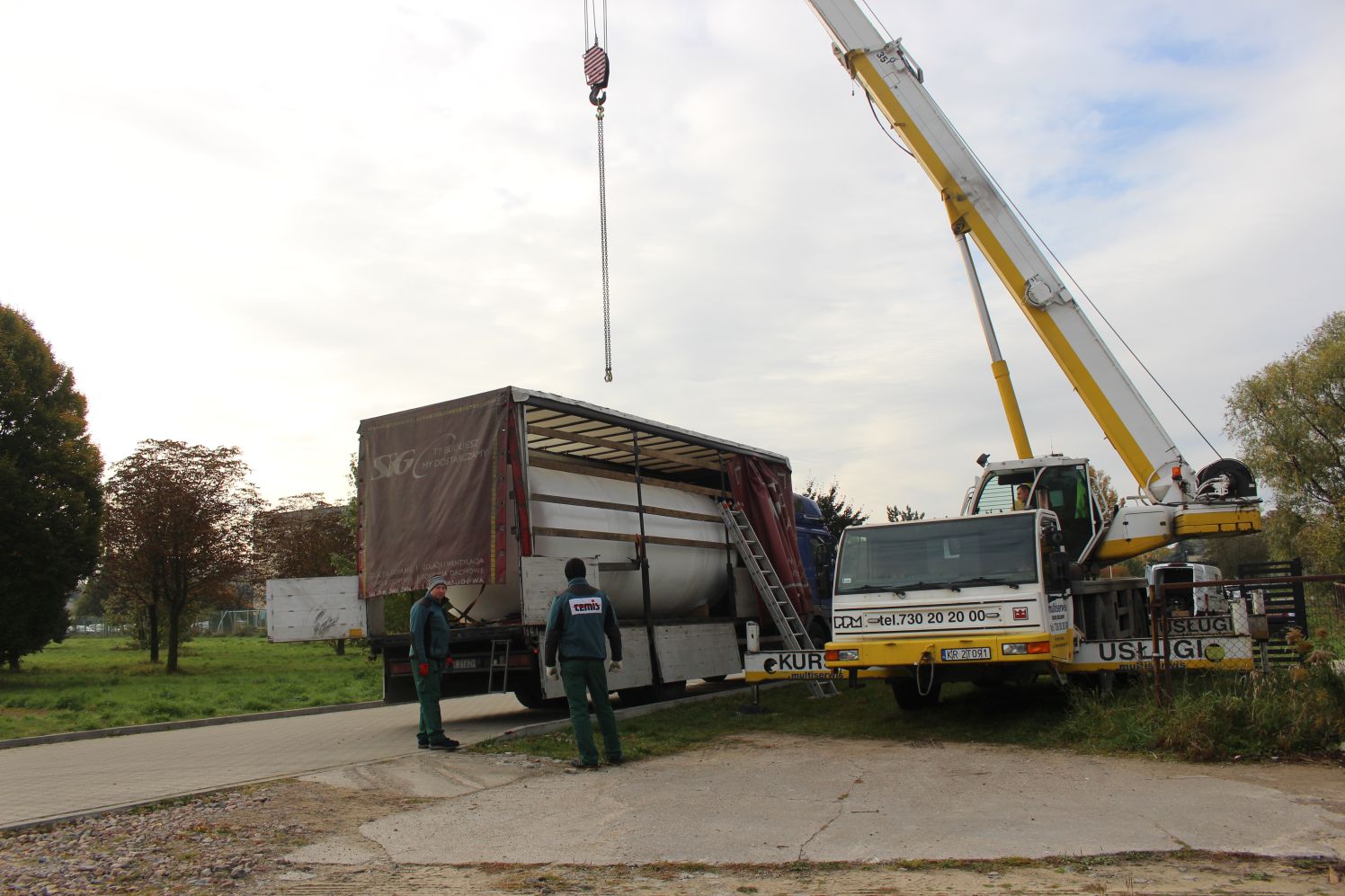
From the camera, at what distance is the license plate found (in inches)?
378

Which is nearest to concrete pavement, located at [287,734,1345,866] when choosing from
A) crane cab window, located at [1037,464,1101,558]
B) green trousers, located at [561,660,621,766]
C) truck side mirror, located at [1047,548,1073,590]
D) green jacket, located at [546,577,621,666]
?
green trousers, located at [561,660,621,766]

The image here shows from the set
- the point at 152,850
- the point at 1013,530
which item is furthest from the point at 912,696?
the point at 152,850

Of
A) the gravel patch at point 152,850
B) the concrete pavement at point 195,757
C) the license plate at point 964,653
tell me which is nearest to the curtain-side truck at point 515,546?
the concrete pavement at point 195,757

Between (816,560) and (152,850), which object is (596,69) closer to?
(816,560)

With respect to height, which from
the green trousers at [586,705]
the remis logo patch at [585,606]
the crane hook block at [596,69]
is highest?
the crane hook block at [596,69]

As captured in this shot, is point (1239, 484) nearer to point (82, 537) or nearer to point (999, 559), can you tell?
point (999, 559)

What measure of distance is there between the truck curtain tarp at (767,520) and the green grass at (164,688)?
24.1 ft

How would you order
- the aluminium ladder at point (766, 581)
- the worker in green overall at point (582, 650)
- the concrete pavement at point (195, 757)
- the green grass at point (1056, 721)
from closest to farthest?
the concrete pavement at point (195, 757) → the green grass at point (1056, 721) → the worker in green overall at point (582, 650) → the aluminium ladder at point (766, 581)

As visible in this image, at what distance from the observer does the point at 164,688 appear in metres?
20.0

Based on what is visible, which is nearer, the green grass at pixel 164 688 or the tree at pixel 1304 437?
the green grass at pixel 164 688

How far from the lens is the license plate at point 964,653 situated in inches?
378

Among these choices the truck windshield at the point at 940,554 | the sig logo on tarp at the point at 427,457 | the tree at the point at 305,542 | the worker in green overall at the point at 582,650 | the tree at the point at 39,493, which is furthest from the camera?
the tree at the point at 305,542

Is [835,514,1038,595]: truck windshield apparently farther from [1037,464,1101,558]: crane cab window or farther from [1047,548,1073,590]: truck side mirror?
[1037,464,1101,558]: crane cab window

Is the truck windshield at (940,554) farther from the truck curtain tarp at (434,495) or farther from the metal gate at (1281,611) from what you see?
the truck curtain tarp at (434,495)
